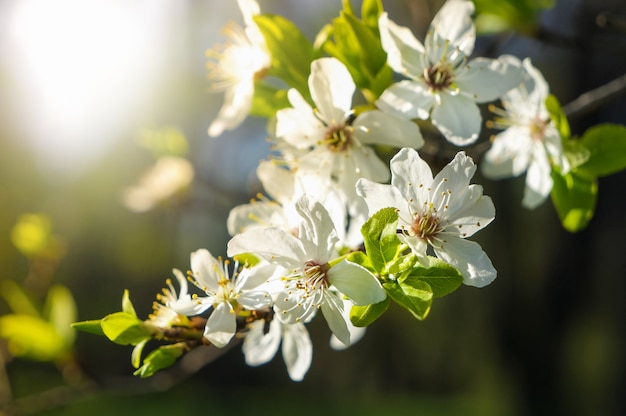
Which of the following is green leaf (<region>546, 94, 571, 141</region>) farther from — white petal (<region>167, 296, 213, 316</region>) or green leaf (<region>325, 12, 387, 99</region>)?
white petal (<region>167, 296, 213, 316</region>)

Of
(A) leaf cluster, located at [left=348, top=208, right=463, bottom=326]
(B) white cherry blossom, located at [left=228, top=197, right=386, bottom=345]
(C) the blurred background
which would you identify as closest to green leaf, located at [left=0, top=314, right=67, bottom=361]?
(C) the blurred background

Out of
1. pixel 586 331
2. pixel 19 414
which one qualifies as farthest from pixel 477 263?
pixel 586 331

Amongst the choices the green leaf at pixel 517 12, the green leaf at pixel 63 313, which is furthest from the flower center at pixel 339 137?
the green leaf at pixel 63 313

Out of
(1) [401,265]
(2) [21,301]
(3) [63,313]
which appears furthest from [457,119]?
(2) [21,301]

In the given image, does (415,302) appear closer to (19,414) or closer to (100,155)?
(19,414)

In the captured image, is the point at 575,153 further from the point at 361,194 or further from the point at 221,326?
the point at 221,326

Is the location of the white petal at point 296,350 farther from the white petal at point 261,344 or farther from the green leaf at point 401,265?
the green leaf at point 401,265
